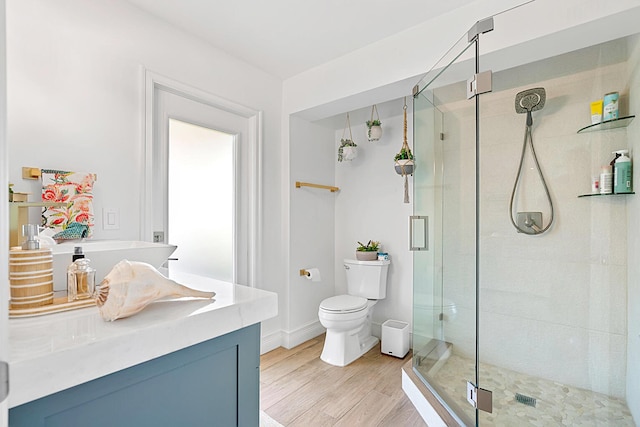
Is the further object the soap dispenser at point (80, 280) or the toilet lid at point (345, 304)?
the toilet lid at point (345, 304)

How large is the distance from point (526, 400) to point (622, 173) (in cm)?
131

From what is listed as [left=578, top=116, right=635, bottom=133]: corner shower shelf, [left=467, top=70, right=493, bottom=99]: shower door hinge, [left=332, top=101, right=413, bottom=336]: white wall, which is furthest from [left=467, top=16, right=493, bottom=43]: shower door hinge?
[left=332, top=101, right=413, bottom=336]: white wall

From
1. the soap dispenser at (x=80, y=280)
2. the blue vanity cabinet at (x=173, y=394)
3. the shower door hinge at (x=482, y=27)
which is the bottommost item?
the blue vanity cabinet at (x=173, y=394)

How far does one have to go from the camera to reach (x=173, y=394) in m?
0.70

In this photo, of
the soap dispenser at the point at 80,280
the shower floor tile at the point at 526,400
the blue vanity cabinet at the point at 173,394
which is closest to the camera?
the blue vanity cabinet at the point at 173,394

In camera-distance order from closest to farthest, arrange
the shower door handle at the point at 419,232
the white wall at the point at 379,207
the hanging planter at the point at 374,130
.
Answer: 1. the shower door handle at the point at 419,232
2. the hanging planter at the point at 374,130
3. the white wall at the point at 379,207

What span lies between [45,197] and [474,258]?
2290mm

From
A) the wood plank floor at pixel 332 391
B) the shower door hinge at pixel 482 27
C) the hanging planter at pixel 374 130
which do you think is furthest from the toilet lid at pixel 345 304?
the shower door hinge at pixel 482 27

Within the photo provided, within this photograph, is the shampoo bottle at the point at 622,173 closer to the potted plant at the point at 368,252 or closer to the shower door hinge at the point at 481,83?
the shower door hinge at the point at 481,83

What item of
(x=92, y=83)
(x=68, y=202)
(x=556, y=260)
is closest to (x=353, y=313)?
(x=556, y=260)

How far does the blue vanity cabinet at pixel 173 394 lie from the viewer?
548mm

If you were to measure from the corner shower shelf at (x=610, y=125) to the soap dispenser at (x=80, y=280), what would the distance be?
2.39m

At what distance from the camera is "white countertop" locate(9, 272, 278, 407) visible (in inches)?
19.3

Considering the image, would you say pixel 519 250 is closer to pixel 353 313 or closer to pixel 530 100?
pixel 530 100
